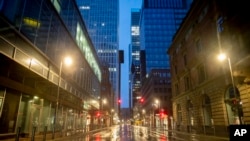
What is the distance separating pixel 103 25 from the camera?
17050 centimetres

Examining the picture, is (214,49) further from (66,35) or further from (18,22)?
(18,22)

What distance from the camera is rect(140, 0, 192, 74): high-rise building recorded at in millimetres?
135375

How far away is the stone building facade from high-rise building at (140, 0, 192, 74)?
263ft

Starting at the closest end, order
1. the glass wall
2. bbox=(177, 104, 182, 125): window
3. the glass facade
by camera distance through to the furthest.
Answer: the glass facade
the glass wall
bbox=(177, 104, 182, 125): window

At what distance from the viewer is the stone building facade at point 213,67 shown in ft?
74.8

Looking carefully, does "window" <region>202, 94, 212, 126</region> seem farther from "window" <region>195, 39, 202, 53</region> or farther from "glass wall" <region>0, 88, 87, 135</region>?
"glass wall" <region>0, 88, 87, 135</region>

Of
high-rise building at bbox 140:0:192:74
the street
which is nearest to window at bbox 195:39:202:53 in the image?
the street

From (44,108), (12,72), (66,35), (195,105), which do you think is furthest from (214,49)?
(12,72)

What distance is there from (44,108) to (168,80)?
81128 millimetres

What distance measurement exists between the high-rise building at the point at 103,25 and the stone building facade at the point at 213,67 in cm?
11408

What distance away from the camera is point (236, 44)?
961 inches

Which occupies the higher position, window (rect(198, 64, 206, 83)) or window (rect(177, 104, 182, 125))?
window (rect(198, 64, 206, 83))

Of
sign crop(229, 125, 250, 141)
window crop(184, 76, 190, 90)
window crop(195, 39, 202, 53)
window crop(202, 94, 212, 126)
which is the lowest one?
sign crop(229, 125, 250, 141)

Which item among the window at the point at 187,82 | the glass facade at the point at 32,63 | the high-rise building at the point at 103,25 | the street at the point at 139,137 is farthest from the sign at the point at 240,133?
the high-rise building at the point at 103,25
